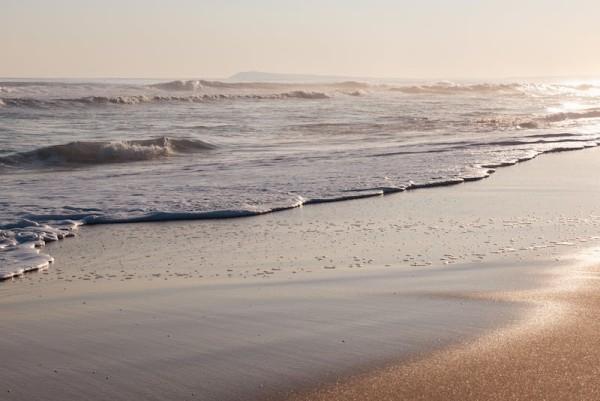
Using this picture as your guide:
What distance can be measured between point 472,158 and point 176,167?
4775 mm

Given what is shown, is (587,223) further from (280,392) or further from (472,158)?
(472,158)

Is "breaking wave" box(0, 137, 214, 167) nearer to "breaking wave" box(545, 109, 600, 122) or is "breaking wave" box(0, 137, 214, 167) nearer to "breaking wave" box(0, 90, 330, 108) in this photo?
"breaking wave" box(545, 109, 600, 122)

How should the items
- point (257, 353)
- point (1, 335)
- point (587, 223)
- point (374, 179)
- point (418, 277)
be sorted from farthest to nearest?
point (374, 179) → point (587, 223) → point (418, 277) → point (1, 335) → point (257, 353)

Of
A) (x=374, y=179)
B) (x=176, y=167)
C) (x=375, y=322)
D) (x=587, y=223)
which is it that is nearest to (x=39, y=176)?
(x=176, y=167)

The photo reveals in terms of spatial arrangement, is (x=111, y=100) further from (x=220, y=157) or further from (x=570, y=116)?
(x=220, y=157)

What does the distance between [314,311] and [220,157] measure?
10.9 meters

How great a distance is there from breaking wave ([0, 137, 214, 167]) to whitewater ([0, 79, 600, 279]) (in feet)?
0.12

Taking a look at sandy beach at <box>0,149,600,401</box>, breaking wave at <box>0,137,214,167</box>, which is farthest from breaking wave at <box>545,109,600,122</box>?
sandy beach at <box>0,149,600,401</box>

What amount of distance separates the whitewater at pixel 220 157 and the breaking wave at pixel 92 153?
4 centimetres

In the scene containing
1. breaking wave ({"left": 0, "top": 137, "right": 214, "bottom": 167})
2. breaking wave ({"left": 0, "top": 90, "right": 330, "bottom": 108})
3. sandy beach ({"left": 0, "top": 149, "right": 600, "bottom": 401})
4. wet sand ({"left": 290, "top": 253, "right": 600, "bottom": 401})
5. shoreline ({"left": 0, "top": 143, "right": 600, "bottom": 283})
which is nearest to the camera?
wet sand ({"left": 290, "top": 253, "right": 600, "bottom": 401})

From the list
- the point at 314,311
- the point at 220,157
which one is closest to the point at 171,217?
the point at 314,311

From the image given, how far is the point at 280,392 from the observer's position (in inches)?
133

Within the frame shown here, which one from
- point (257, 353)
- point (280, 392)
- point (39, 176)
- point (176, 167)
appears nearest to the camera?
point (280, 392)

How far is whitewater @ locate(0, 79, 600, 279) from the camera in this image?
8664 mm
